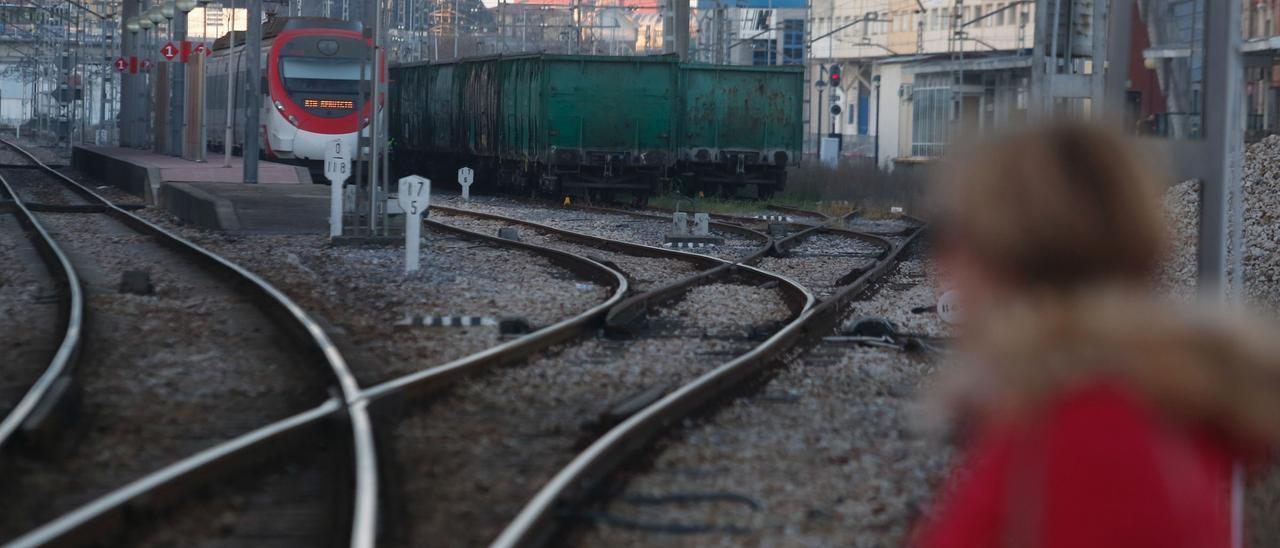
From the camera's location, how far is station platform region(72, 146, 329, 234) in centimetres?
2261

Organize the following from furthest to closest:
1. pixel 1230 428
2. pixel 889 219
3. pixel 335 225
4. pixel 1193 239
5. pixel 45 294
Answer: pixel 889 219 < pixel 335 225 < pixel 1193 239 < pixel 45 294 < pixel 1230 428

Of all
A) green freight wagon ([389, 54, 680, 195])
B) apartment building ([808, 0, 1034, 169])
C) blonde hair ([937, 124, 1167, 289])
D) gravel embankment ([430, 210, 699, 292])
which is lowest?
gravel embankment ([430, 210, 699, 292])

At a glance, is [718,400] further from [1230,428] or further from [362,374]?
[1230,428]

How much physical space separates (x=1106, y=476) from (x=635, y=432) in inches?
206

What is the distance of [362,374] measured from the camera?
8531 mm

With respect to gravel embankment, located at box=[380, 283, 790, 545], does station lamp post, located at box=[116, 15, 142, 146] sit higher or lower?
higher

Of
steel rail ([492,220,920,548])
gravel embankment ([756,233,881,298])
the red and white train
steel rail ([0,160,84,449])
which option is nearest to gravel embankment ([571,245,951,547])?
steel rail ([492,220,920,548])

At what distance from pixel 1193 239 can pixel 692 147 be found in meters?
16.7

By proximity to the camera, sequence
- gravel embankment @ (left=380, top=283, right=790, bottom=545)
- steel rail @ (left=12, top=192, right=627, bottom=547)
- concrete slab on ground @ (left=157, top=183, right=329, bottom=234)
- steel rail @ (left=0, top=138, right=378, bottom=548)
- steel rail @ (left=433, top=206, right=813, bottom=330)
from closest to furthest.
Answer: steel rail @ (left=12, top=192, right=627, bottom=547), steel rail @ (left=0, top=138, right=378, bottom=548), gravel embankment @ (left=380, top=283, right=790, bottom=545), steel rail @ (left=433, top=206, right=813, bottom=330), concrete slab on ground @ (left=157, top=183, right=329, bottom=234)

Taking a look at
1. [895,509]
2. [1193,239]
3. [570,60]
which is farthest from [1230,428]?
[570,60]

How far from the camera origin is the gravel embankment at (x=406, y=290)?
33.8 ft

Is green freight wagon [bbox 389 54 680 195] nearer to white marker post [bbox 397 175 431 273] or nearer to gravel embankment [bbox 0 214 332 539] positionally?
white marker post [bbox 397 175 431 273]

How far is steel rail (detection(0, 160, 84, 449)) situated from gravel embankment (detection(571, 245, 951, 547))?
258 cm

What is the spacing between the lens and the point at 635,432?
6.86m
